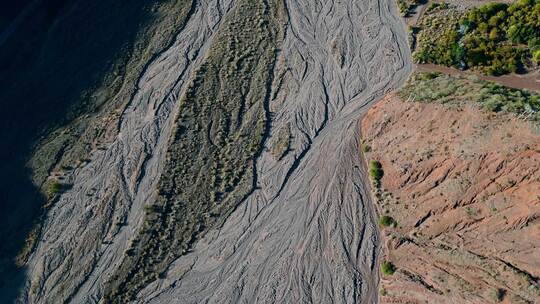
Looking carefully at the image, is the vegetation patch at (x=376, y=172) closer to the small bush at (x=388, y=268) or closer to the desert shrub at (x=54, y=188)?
the small bush at (x=388, y=268)

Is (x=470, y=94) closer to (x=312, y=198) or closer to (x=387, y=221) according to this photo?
(x=387, y=221)

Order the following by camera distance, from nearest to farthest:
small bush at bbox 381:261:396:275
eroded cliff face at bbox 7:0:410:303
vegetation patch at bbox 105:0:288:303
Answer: small bush at bbox 381:261:396:275
eroded cliff face at bbox 7:0:410:303
vegetation patch at bbox 105:0:288:303

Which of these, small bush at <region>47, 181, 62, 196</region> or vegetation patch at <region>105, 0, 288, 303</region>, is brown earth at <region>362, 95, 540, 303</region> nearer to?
vegetation patch at <region>105, 0, 288, 303</region>

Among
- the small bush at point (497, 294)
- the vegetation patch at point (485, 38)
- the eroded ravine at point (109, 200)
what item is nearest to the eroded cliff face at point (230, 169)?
the eroded ravine at point (109, 200)

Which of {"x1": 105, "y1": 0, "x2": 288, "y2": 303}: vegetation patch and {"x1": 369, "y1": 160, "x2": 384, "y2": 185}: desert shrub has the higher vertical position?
{"x1": 105, "y1": 0, "x2": 288, "y2": 303}: vegetation patch

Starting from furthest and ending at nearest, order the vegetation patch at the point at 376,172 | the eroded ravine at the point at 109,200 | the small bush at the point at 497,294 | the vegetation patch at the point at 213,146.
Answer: the vegetation patch at the point at 376,172 → the vegetation patch at the point at 213,146 → the eroded ravine at the point at 109,200 → the small bush at the point at 497,294

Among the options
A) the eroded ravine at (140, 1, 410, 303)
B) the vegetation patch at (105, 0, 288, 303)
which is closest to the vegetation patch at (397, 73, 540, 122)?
the eroded ravine at (140, 1, 410, 303)
